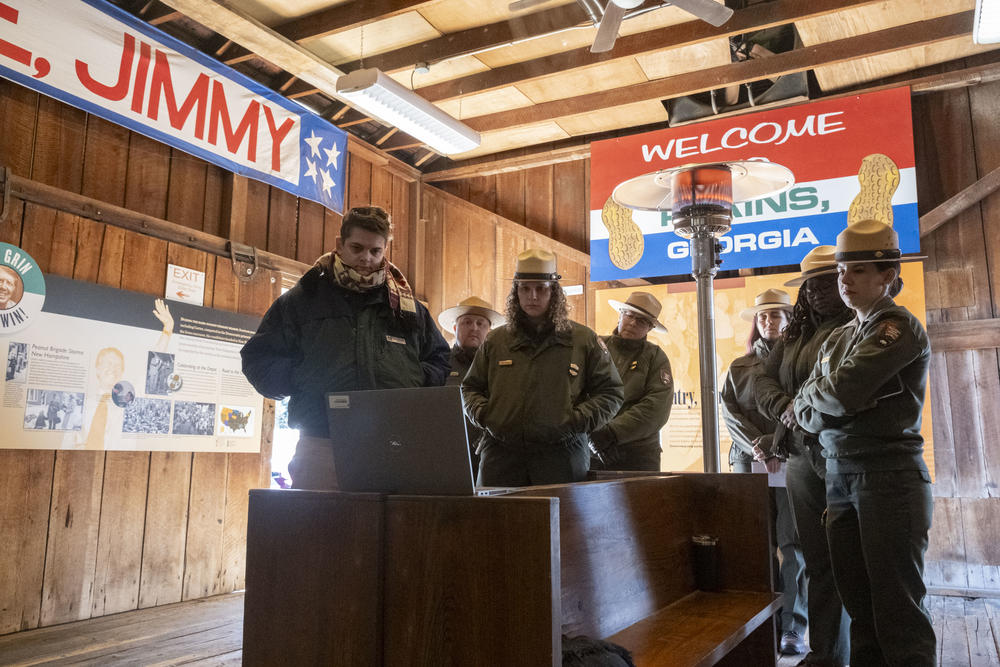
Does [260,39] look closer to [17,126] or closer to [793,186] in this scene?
[17,126]

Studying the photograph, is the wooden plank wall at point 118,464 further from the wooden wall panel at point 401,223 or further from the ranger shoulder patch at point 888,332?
the ranger shoulder patch at point 888,332

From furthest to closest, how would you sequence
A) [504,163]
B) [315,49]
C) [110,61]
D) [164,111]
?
1. [504,163]
2. [315,49]
3. [164,111]
4. [110,61]

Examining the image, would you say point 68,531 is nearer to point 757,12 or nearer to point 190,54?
point 190,54

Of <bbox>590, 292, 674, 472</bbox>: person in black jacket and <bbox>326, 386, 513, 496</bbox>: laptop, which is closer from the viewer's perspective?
<bbox>326, 386, 513, 496</bbox>: laptop

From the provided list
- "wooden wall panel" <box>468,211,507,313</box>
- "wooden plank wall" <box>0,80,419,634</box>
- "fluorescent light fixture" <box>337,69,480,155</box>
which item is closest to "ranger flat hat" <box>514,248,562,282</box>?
"fluorescent light fixture" <box>337,69,480,155</box>

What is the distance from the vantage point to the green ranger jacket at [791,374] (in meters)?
3.00

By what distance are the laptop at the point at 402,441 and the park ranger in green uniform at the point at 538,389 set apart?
4.20 feet

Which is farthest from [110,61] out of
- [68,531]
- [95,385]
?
[68,531]

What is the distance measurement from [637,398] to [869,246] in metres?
1.52

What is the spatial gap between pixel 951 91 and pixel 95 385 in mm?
5681

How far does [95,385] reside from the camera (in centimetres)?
412

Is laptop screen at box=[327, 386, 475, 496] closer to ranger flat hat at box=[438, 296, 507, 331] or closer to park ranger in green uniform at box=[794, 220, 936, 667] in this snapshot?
park ranger in green uniform at box=[794, 220, 936, 667]

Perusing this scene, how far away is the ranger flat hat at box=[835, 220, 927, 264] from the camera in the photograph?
254 cm

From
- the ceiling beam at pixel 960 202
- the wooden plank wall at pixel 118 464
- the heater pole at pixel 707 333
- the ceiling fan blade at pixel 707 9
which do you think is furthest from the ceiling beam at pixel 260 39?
the ceiling beam at pixel 960 202
